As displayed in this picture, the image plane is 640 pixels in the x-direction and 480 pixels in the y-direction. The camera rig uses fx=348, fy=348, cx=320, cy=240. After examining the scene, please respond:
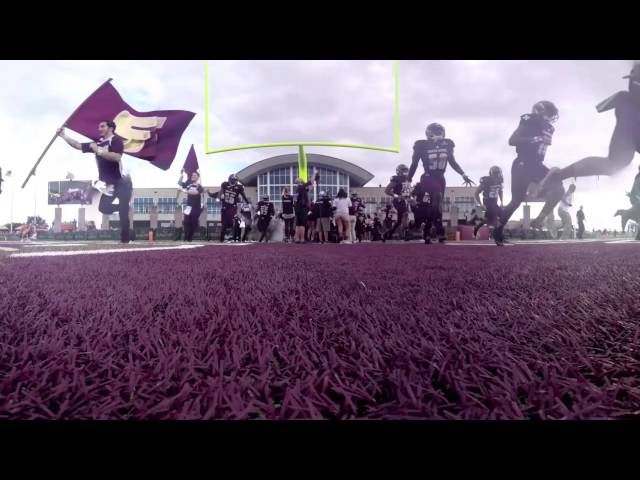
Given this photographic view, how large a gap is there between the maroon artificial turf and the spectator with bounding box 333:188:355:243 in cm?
724

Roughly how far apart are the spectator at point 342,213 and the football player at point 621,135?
19.4 ft

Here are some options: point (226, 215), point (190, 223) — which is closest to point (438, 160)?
point (190, 223)

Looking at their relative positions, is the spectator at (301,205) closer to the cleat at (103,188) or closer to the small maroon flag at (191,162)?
the cleat at (103,188)

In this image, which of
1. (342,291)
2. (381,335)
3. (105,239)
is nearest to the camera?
(381,335)

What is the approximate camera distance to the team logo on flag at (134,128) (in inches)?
104

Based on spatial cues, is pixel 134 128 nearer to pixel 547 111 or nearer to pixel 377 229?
pixel 547 111

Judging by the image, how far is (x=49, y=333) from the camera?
0.91 m

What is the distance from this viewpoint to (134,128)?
308 cm

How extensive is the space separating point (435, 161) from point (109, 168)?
458 centimetres

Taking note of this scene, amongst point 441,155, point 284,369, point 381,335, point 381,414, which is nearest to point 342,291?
point 381,335

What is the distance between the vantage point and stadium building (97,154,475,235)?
5367 mm

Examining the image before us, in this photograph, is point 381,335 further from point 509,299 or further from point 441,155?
point 441,155

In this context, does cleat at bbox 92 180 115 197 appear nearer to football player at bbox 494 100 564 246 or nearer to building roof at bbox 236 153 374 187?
football player at bbox 494 100 564 246
